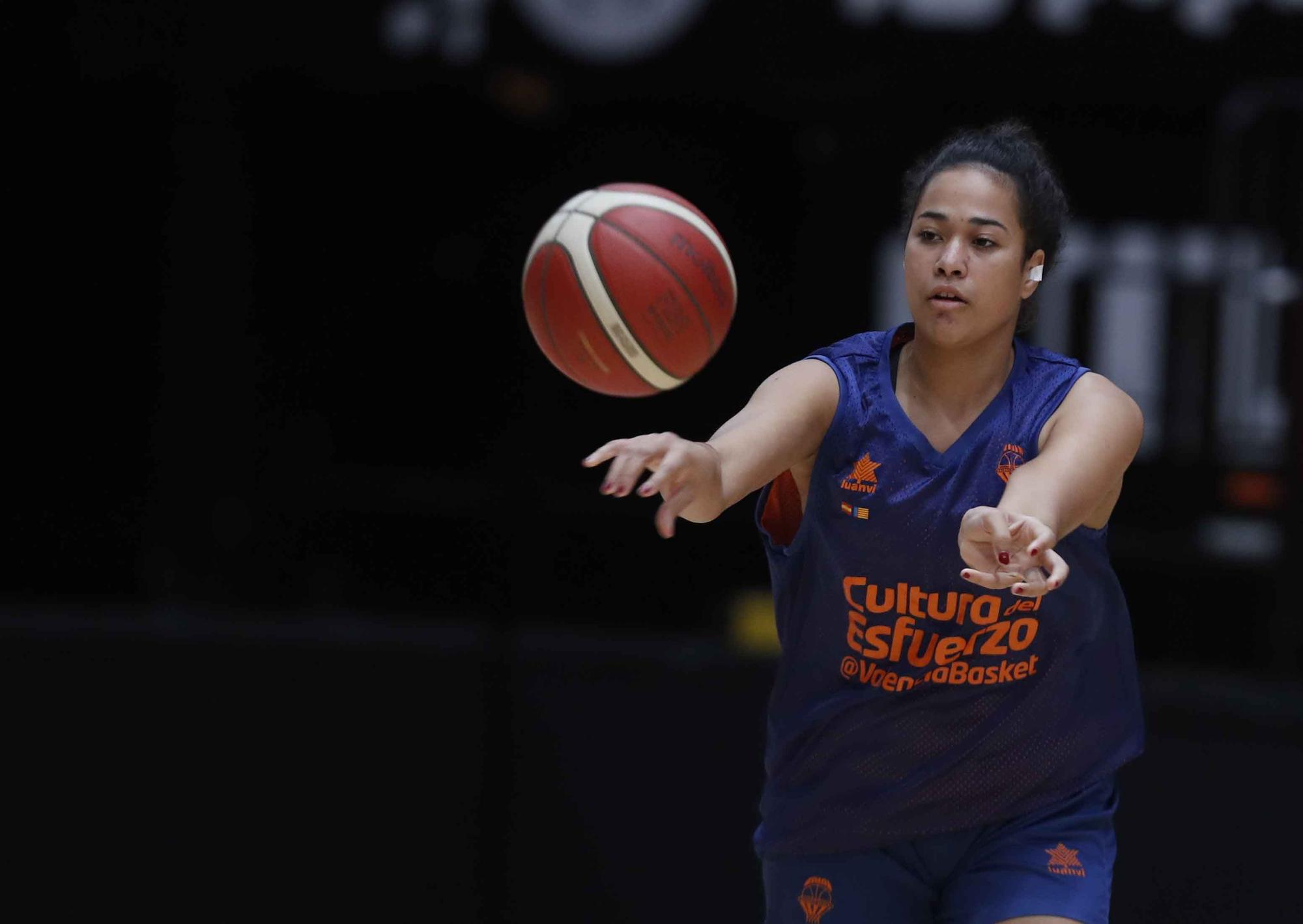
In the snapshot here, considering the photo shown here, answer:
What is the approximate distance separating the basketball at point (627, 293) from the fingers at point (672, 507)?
0.60 meters

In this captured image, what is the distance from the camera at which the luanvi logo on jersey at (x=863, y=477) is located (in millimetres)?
3143

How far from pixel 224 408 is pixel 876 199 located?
296 centimetres

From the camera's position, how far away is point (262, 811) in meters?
4.85

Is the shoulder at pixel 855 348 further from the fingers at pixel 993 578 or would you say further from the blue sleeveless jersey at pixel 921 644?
the fingers at pixel 993 578

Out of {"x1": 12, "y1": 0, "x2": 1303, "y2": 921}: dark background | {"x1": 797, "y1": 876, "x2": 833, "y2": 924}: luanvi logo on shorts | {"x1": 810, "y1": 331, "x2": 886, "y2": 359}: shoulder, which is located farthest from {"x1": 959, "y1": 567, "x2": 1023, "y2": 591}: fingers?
{"x1": 12, "y1": 0, "x2": 1303, "y2": 921}: dark background

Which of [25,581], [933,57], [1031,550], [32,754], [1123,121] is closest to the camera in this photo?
[1031,550]

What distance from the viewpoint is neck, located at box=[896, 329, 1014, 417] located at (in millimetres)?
3199

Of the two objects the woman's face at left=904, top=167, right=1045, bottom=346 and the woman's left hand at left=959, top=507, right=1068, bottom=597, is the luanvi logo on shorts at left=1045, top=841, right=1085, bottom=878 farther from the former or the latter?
the woman's face at left=904, top=167, right=1045, bottom=346

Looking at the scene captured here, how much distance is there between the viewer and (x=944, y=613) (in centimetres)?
315

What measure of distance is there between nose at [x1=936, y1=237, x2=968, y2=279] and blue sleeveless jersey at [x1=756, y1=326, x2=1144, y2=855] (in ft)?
0.83

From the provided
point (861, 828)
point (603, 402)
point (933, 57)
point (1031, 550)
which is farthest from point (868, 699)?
point (603, 402)

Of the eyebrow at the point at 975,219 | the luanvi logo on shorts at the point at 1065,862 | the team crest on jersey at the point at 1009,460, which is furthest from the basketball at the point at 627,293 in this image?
the luanvi logo on shorts at the point at 1065,862

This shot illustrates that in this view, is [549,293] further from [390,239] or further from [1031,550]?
[390,239]

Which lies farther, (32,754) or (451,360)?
(451,360)
